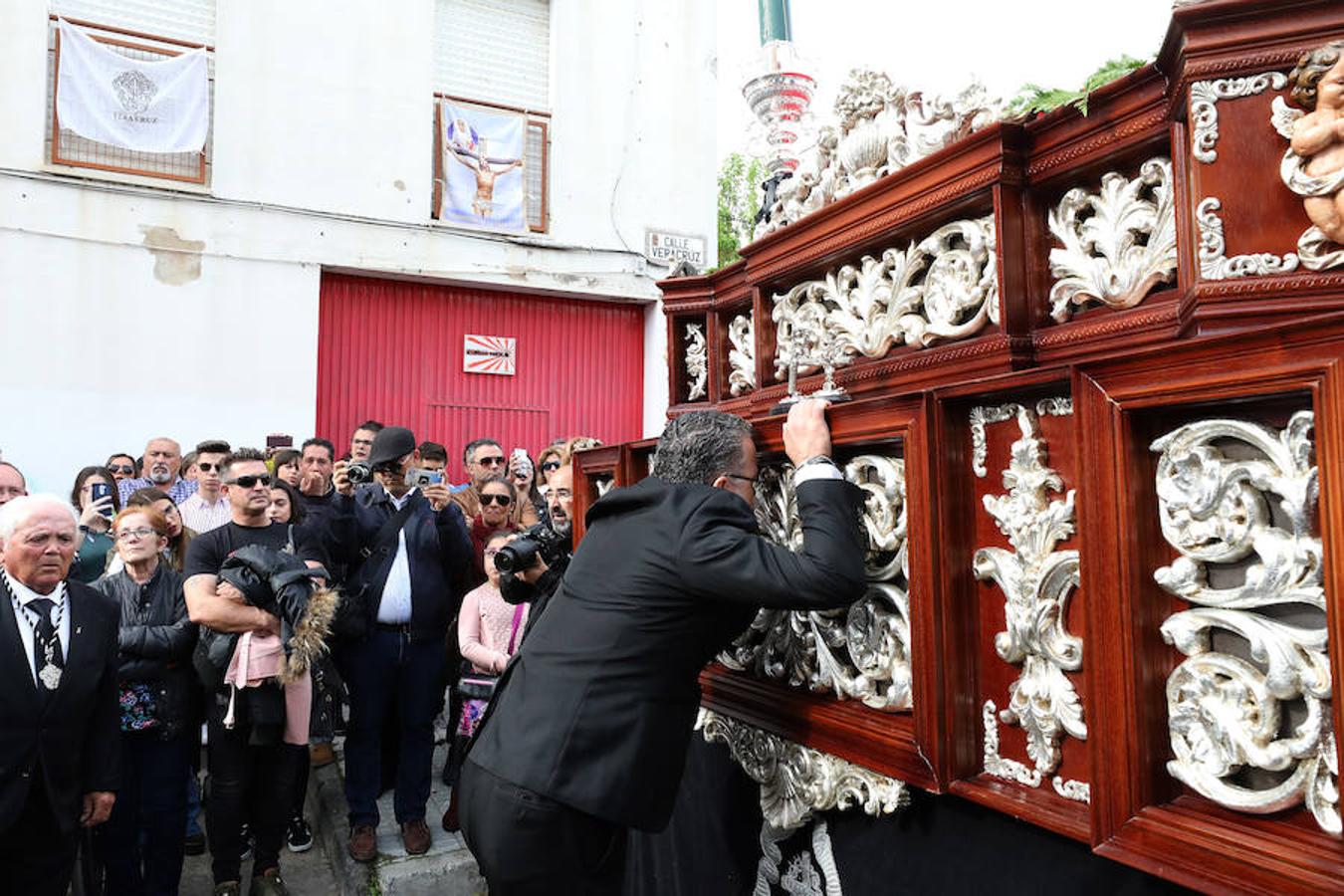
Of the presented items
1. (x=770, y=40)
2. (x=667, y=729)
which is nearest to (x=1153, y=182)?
(x=667, y=729)

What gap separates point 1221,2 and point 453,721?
4305 millimetres

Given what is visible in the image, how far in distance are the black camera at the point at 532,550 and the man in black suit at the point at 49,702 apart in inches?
55.0

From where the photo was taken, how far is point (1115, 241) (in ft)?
5.18

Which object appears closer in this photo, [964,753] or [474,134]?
[964,753]

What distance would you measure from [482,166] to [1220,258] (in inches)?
298

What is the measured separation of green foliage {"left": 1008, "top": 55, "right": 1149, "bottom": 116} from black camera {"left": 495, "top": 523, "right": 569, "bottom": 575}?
1923mm

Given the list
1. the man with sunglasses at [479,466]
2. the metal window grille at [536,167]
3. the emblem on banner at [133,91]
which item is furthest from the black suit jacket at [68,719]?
the metal window grille at [536,167]

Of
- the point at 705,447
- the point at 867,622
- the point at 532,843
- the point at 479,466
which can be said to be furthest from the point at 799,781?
the point at 479,466

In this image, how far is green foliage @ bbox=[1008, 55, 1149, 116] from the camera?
1.58 meters

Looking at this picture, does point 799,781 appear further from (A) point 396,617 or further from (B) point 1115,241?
(A) point 396,617

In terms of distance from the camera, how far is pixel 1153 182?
151 centimetres

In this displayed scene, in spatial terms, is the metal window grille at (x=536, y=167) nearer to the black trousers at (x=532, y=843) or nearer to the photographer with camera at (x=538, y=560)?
the photographer with camera at (x=538, y=560)

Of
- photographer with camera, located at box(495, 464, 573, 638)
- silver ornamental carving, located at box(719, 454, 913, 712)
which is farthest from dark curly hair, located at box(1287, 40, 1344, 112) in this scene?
photographer with camera, located at box(495, 464, 573, 638)

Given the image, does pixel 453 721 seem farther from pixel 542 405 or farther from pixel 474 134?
pixel 474 134
